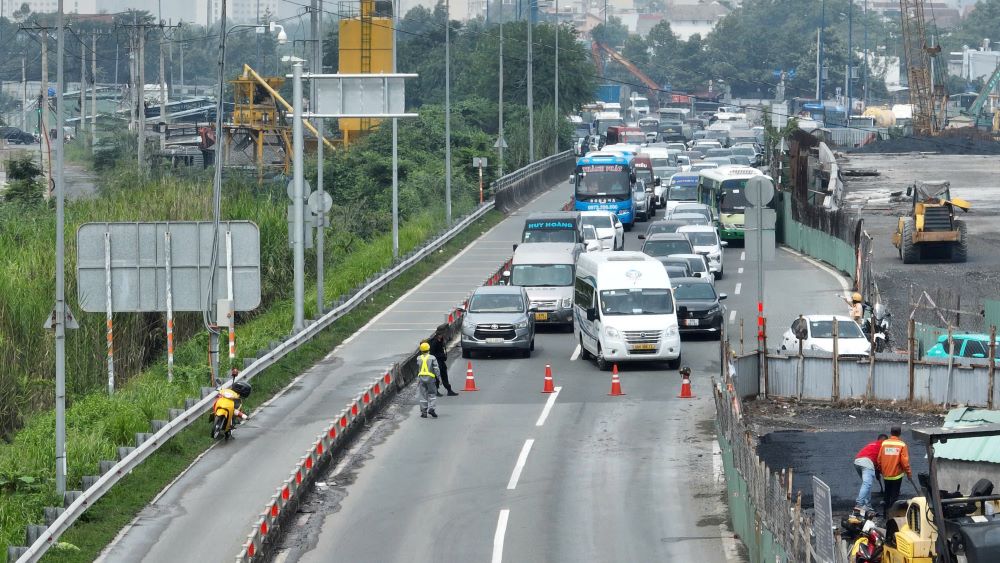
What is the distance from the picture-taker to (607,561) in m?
19.2

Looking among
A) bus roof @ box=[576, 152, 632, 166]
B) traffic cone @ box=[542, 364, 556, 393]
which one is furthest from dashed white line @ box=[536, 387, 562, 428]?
bus roof @ box=[576, 152, 632, 166]

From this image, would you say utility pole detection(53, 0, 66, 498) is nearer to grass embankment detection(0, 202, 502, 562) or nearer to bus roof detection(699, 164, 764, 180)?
grass embankment detection(0, 202, 502, 562)

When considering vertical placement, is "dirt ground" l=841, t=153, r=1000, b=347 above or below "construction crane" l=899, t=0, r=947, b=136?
below

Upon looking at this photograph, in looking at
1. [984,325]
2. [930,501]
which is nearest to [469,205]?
[984,325]

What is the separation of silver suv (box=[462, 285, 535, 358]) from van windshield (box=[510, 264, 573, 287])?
333 cm

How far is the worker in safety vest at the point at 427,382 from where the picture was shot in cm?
2827

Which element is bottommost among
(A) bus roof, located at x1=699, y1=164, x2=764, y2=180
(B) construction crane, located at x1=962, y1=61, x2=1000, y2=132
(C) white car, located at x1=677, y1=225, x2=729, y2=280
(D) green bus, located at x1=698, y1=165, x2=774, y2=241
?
(C) white car, located at x1=677, y1=225, x2=729, y2=280

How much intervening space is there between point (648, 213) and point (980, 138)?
2391 inches

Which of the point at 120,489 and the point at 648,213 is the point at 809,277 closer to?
the point at 648,213

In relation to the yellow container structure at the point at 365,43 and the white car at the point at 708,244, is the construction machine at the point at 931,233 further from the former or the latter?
the yellow container structure at the point at 365,43

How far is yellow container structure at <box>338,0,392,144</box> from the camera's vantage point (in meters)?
76.2

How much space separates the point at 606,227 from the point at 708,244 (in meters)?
5.34

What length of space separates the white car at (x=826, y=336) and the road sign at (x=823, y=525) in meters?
16.8

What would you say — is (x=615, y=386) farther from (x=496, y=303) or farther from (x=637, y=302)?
(x=496, y=303)
